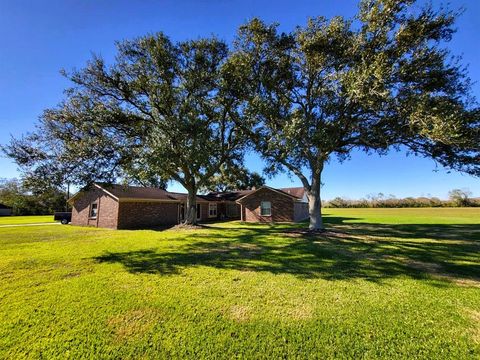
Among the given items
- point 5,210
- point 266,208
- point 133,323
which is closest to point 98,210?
point 266,208

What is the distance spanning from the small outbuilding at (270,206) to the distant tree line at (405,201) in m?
40.8

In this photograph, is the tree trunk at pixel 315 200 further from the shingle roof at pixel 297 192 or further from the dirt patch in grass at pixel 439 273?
the shingle roof at pixel 297 192

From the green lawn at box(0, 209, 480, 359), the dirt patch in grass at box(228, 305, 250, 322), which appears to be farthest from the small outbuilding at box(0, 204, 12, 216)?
the dirt patch in grass at box(228, 305, 250, 322)

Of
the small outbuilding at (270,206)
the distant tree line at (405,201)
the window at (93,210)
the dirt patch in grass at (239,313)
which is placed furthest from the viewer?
the distant tree line at (405,201)

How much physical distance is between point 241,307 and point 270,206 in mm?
20758

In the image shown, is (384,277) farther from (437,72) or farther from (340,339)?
(437,72)

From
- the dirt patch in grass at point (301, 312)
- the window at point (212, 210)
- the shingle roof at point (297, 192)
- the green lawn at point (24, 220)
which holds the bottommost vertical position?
the dirt patch in grass at point (301, 312)

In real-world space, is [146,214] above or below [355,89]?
below

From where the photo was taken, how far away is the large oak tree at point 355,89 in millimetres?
9695

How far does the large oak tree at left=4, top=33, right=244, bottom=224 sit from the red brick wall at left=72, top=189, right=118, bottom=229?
6.87 meters

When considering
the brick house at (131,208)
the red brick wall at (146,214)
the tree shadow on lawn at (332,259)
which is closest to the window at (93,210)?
the brick house at (131,208)

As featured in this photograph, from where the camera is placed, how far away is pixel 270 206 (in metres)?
25.0

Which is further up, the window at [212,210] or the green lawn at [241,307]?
the window at [212,210]

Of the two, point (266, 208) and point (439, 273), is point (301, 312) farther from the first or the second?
point (266, 208)
